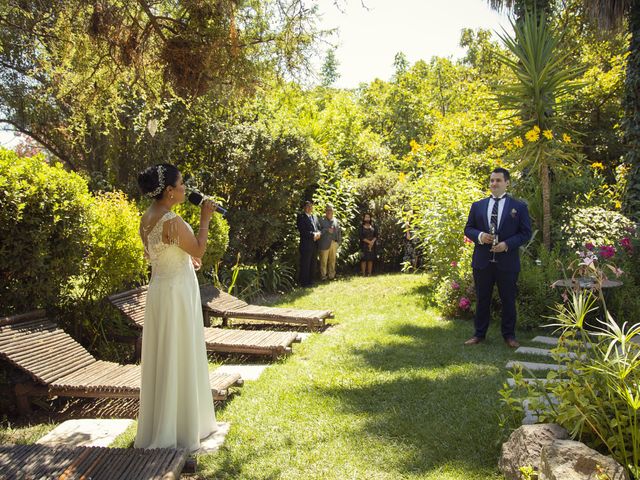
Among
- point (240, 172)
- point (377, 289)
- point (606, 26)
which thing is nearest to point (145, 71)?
point (240, 172)

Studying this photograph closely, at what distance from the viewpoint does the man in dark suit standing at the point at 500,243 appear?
6605 millimetres

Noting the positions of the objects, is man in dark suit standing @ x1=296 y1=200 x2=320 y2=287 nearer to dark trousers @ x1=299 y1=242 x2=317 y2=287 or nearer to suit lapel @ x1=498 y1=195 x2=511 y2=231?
dark trousers @ x1=299 y1=242 x2=317 y2=287

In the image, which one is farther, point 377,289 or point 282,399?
point 377,289

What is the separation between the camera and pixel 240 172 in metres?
12.3

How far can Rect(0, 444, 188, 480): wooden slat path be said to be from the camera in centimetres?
329

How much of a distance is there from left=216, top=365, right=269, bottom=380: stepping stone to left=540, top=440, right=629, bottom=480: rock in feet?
11.9

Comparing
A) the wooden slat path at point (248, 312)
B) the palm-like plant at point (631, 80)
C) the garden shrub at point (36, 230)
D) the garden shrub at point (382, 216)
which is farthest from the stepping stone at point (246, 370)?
the garden shrub at point (382, 216)

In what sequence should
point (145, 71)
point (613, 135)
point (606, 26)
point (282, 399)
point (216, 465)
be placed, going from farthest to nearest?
point (613, 135), point (606, 26), point (145, 71), point (282, 399), point (216, 465)

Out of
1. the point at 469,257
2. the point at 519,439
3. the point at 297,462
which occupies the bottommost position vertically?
the point at 297,462

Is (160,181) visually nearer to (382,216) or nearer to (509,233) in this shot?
(509,233)

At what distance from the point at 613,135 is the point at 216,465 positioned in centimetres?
1693

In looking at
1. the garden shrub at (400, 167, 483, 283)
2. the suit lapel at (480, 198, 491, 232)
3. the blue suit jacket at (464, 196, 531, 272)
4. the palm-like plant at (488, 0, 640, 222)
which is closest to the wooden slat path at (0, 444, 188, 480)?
the blue suit jacket at (464, 196, 531, 272)

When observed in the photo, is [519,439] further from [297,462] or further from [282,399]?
[282,399]

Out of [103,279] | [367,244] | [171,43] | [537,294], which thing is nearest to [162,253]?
[171,43]
